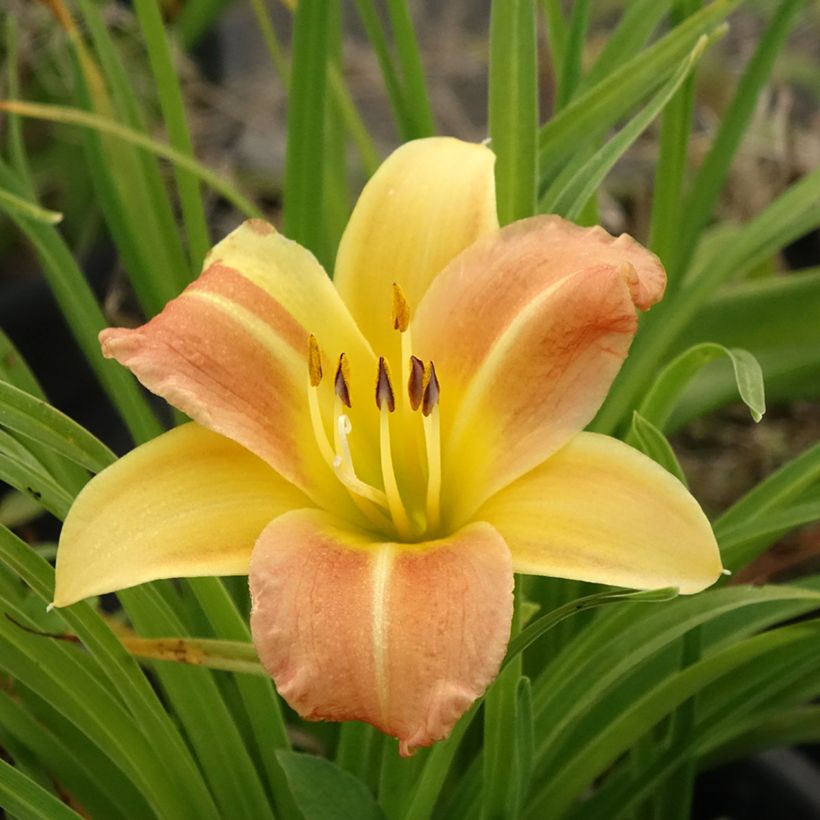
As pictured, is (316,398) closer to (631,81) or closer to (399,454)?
(399,454)

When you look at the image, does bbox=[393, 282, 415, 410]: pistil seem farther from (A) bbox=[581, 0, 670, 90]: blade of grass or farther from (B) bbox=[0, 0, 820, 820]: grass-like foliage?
(A) bbox=[581, 0, 670, 90]: blade of grass

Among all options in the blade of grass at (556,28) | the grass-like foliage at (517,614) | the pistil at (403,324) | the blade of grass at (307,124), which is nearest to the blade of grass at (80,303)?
the grass-like foliage at (517,614)

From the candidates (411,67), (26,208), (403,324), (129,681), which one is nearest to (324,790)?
(129,681)

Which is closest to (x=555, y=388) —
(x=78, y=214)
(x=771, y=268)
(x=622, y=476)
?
(x=622, y=476)

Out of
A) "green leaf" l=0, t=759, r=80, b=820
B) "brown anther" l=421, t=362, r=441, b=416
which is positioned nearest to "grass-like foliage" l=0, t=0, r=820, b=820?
"green leaf" l=0, t=759, r=80, b=820

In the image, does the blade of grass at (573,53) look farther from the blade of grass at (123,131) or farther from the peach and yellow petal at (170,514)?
the peach and yellow petal at (170,514)
